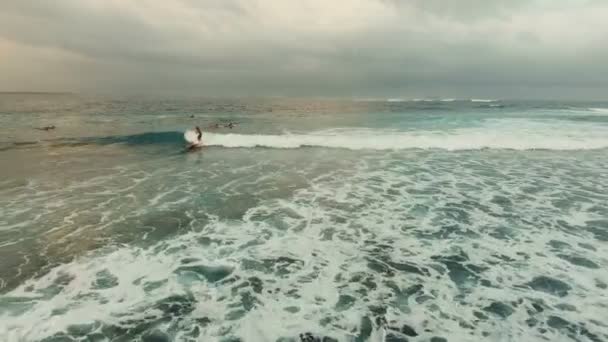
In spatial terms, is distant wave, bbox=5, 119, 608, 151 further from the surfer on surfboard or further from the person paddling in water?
the person paddling in water

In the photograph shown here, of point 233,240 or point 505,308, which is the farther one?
point 233,240

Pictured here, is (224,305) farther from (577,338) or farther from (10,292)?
(577,338)

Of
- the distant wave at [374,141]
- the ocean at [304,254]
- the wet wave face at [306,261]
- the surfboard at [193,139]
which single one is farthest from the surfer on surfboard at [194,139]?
the wet wave face at [306,261]

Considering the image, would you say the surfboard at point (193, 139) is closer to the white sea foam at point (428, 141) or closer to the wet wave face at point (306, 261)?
the white sea foam at point (428, 141)

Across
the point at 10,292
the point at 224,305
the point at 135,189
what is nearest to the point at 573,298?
the point at 224,305

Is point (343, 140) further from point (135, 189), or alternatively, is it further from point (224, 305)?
point (224, 305)

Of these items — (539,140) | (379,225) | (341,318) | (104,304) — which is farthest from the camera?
(539,140)

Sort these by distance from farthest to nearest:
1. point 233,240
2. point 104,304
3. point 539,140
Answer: point 539,140 < point 233,240 < point 104,304

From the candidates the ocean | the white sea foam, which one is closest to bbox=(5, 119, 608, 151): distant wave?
the white sea foam
